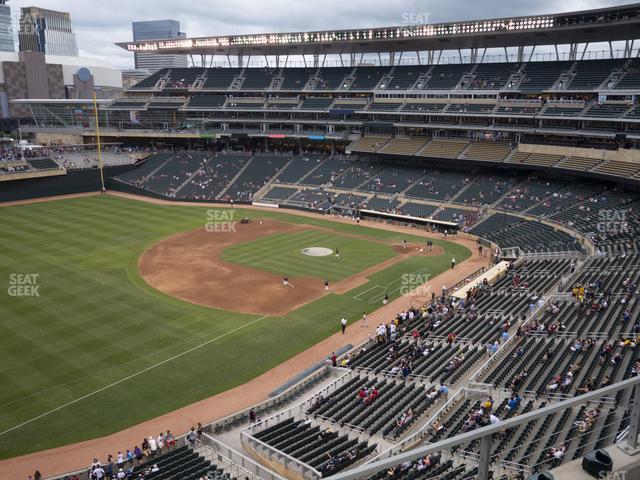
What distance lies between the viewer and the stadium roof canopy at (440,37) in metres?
60.3

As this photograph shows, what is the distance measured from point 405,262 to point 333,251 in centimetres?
812

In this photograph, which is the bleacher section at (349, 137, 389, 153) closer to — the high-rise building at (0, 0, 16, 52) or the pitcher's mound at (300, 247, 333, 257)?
the pitcher's mound at (300, 247, 333, 257)

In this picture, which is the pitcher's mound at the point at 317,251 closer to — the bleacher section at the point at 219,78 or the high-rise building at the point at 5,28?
the bleacher section at the point at 219,78

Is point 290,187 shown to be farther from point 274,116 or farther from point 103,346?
point 103,346

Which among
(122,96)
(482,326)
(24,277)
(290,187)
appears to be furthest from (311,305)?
(122,96)

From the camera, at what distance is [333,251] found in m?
53.6

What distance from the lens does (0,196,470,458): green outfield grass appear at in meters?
25.7

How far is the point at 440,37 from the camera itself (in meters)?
73.0

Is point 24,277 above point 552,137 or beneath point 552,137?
beneath

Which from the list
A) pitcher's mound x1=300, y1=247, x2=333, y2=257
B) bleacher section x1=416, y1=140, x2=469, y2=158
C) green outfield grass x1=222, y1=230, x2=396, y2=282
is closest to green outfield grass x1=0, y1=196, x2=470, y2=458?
green outfield grass x1=222, y1=230, x2=396, y2=282

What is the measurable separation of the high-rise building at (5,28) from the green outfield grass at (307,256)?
196 metres

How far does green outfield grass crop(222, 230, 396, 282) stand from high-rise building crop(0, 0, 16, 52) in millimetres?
196316

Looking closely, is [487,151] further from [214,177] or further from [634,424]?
[634,424]

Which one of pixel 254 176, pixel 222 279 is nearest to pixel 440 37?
pixel 254 176
